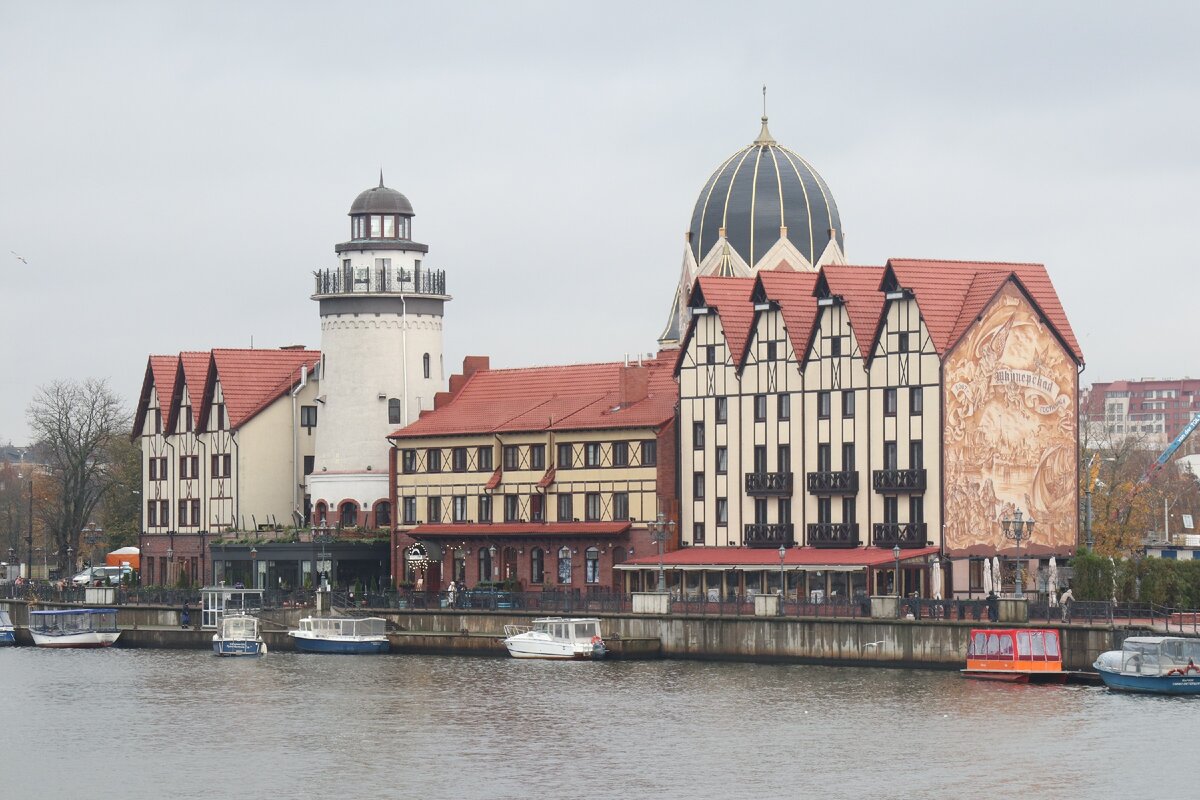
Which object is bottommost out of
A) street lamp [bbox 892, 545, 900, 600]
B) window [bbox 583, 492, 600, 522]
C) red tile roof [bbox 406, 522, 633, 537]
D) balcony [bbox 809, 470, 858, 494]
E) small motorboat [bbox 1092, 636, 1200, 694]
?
small motorboat [bbox 1092, 636, 1200, 694]

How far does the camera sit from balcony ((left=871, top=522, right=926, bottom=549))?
355 ft

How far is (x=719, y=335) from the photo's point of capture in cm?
11912

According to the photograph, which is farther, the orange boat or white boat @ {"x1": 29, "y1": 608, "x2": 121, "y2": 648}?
white boat @ {"x1": 29, "y1": 608, "x2": 121, "y2": 648}

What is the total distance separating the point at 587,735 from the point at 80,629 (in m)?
50.8

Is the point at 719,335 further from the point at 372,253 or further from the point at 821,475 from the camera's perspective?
the point at 372,253

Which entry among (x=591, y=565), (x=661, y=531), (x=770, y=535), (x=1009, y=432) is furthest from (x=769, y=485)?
(x=591, y=565)

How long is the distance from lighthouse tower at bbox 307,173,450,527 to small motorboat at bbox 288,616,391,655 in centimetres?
1870

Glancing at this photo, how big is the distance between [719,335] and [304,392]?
1258 inches

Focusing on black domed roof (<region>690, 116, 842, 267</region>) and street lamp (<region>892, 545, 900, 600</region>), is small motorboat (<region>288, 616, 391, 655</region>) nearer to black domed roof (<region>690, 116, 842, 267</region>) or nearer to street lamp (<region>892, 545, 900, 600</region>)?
street lamp (<region>892, 545, 900, 600</region>)

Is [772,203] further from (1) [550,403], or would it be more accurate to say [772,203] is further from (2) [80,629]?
Answer: (2) [80,629]

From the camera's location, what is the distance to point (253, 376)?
14325 cm

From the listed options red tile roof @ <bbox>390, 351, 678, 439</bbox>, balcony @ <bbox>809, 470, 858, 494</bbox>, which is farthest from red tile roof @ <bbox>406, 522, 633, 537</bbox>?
balcony @ <bbox>809, 470, 858, 494</bbox>

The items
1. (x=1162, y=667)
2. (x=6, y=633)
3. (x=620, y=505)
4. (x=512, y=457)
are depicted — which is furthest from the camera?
(x=6, y=633)

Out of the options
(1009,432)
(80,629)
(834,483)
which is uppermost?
(1009,432)
